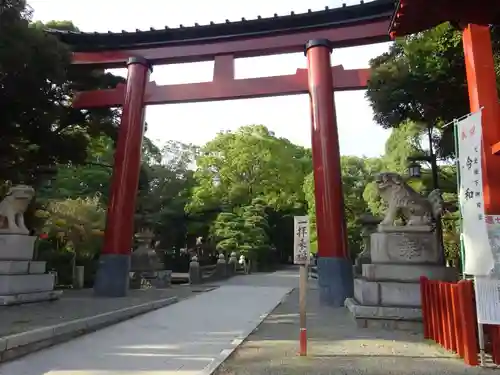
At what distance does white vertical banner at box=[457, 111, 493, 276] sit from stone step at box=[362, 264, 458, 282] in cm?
249

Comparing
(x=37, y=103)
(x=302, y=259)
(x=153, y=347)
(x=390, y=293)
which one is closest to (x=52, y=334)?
(x=153, y=347)

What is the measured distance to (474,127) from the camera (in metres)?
5.70

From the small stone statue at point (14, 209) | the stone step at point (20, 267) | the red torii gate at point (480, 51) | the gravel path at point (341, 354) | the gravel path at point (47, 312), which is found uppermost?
the red torii gate at point (480, 51)

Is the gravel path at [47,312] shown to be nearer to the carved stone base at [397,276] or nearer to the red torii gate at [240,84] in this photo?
the red torii gate at [240,84]

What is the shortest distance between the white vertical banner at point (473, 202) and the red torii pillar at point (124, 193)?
10.4m

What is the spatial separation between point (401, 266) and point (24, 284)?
333 inches

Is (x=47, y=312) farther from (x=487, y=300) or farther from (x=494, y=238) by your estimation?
(x=494, y=238)

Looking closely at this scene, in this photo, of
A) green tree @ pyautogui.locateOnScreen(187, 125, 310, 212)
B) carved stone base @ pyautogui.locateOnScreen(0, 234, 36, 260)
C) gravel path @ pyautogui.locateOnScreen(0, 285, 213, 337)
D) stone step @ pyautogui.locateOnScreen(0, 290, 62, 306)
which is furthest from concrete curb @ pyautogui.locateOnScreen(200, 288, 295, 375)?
green tree @ pyautogui.locateOnScreen(187, 125, 310, 212)

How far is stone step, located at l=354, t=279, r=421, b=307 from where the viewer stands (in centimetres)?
790

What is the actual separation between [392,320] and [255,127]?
86.2 ft

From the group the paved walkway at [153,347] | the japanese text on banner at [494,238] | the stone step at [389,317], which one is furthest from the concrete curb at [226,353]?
the japanese text on banner at [494,238]

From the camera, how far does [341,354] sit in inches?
233

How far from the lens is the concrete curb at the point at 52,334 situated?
5668 mm

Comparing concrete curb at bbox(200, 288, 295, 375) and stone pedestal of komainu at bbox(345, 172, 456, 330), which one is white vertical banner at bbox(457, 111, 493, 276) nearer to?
stone pedestal of komainu at bbox(345, 172, 456, 330)
